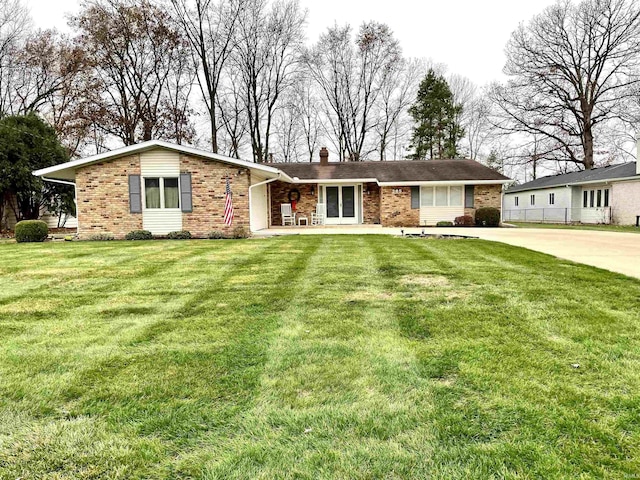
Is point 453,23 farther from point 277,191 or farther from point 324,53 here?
→ point 277,191

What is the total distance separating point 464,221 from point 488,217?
3.21 ft

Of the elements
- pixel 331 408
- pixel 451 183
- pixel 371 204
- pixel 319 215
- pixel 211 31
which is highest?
pixel 211 31

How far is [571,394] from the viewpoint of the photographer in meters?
2.38

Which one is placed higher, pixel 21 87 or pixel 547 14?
pixel 547 14

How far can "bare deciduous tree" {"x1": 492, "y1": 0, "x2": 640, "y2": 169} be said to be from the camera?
24250 mm

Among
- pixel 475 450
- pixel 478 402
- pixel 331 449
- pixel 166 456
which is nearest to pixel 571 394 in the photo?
pixel 478 402

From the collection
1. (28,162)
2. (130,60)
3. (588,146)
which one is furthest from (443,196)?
(130,60)

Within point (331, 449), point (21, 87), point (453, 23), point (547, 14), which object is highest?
point (547, 14)

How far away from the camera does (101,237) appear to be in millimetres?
13258

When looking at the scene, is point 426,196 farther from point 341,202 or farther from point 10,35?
point 10,35

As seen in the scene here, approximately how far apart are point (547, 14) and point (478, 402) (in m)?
31.0

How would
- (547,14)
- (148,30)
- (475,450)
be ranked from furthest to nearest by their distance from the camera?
(547,14)
(148,30)
(475,450)

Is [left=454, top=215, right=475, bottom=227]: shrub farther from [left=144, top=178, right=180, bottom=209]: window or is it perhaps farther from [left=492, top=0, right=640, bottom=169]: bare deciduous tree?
[left=492, top=0, right=640, bottom=169]: bare deciduous tree

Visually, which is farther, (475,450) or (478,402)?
(478,402)
